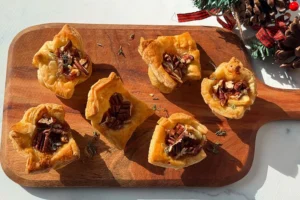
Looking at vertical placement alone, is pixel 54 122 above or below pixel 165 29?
below

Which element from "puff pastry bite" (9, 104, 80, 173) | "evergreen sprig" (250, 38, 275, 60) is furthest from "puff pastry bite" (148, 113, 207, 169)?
"evergreen sprig" (250, 38, 275, 60)

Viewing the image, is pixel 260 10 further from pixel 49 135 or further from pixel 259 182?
pixel 49 135

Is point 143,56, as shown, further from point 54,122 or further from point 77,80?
point 54,122

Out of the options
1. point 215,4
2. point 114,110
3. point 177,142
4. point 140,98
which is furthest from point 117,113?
point 215,4

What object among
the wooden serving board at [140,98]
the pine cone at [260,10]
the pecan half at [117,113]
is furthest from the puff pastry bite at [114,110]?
the pine cone at [260,10]

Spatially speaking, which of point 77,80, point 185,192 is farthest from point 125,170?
point 77,80

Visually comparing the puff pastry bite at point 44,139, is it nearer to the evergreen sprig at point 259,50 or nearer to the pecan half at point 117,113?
the pecan half at point 117,113

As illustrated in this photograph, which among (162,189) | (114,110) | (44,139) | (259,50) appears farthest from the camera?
(259,50)
